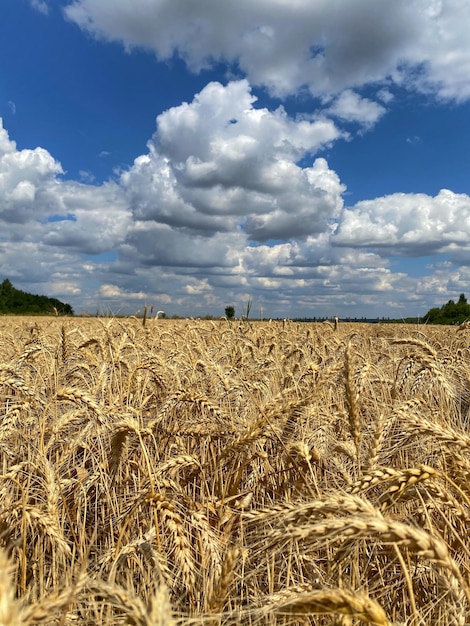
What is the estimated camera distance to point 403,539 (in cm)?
116

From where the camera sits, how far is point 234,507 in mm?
2539

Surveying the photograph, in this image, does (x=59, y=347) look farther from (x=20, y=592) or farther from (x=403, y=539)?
(x=403, y=539)

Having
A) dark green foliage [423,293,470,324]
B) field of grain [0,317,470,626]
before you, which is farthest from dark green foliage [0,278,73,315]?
field of grain [0,317,470,626]

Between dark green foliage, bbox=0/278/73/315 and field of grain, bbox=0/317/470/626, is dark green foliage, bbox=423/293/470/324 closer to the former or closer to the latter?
field of grain, bbox=0/317/470/626

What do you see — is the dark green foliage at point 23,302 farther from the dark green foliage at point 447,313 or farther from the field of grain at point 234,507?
the field of grain at point 234,507

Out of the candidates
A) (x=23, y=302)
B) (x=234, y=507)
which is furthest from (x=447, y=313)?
(x=23, y=302)

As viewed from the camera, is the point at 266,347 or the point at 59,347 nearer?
the point at 59,347

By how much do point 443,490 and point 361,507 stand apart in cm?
83

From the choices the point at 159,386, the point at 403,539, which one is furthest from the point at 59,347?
the point at 403,539

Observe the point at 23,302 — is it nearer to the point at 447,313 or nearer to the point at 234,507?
the point at 447,313

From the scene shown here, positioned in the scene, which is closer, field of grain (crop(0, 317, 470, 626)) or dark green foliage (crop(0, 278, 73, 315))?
field of grain (crop(0, 317, 470, 626))

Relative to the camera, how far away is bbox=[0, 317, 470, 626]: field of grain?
126cm

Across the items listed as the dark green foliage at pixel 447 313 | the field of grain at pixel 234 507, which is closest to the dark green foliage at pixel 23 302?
the dark green foliage at pixel 447 313

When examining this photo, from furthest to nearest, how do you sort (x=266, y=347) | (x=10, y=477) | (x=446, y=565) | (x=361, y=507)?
1. (x=266, y=347)
2. (x=10, y=477)
3. (x=361, y=507)
4. (x=446, y=565)
